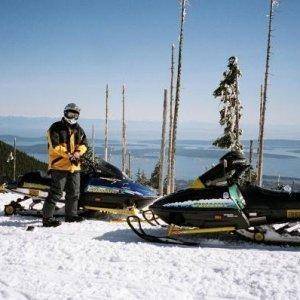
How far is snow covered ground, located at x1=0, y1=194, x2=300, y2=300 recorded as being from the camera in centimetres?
419

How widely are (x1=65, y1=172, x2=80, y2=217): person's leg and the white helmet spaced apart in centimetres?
97

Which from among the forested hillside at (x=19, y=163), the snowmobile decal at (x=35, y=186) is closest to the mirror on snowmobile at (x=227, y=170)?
the snowmobile decal at (x=35, y=186)

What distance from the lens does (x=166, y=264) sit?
16.6 ft

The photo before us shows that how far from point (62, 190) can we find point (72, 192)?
0.28 meters

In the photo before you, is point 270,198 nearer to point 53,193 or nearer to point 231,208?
point 231,208

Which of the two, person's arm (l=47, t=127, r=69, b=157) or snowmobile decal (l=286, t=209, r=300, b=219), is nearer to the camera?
snowmobile decal (l=286, t=209, r=300, b=219)

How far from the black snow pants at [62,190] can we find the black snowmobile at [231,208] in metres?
1.84

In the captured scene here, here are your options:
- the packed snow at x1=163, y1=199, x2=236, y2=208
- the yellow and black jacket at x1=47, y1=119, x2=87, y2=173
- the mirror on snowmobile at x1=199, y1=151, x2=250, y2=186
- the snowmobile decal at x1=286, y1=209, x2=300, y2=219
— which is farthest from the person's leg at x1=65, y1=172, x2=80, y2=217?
the snowmobile decal at x1=286, y1=209, x2=300, y2=219

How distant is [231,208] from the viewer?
618 centimetres

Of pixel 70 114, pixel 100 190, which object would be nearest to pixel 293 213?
pixel 100 190

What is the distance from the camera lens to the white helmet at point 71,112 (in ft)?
24.3

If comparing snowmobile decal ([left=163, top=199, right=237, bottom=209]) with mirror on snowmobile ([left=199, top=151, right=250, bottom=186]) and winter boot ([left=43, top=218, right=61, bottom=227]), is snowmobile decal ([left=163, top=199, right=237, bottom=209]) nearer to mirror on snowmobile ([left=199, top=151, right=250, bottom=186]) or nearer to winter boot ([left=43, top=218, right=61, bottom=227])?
mirror on snowmobile ([left=199, top=151, right=250, bottom=186])

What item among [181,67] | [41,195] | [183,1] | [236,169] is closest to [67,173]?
[41,195]

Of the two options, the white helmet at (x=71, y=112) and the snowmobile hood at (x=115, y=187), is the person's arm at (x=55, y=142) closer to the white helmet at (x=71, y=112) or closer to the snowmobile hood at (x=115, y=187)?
the white helmet at (x=71, y=112)
